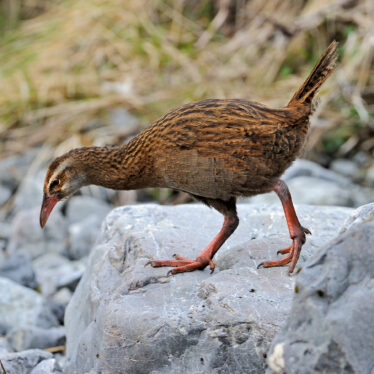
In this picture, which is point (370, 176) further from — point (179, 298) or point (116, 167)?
point (179, 298)

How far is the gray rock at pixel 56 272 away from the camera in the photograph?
5.46 m

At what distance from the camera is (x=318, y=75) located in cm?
371

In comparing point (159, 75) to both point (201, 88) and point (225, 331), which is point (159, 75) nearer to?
point (201, 88)

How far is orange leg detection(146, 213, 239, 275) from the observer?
3580 millimetres

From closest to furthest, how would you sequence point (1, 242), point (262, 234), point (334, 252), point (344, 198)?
point (334, 252) → point (262, 234) → point (344, 198) → point (1, 242)

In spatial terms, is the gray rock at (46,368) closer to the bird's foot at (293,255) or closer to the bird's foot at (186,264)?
the bird's foot at (186,264)

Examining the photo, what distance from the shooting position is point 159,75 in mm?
8812

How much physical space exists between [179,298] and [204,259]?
0.47 metres

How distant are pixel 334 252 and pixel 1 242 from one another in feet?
16.9

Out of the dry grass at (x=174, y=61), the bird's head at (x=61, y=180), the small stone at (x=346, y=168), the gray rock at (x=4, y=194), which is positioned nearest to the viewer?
the bird's head at (x=61, y=180)

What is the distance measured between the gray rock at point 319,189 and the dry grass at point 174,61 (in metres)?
0.62

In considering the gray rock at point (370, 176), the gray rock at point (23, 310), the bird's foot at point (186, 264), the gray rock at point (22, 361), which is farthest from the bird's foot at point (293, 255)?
the gray rock at point (370, 176)

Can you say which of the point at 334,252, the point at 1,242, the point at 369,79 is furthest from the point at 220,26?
the point at 334,252

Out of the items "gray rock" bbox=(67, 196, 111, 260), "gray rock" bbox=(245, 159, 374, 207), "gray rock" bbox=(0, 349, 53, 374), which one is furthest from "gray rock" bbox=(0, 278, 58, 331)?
"gray rock" bbox=(245, 159, 374, 207)
